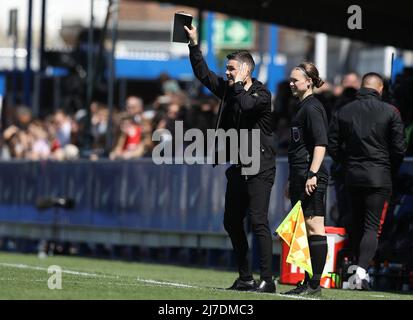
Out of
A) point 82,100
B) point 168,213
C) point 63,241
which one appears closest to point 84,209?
point 63,241

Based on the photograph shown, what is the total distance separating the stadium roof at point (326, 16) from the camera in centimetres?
2095

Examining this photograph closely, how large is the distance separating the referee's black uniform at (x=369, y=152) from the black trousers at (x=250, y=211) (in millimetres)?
2012

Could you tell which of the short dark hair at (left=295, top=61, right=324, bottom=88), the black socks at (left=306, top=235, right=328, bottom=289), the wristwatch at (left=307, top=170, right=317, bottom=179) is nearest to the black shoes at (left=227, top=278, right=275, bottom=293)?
the black socks at (left=306, top=235, right=328, bottom=289)

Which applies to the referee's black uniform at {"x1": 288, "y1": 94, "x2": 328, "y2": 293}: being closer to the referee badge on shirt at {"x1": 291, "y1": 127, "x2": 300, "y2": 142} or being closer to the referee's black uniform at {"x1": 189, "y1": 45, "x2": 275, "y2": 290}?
the referee badge on shirt at {"x1": 291, "y1": 127, "x2": 300, "y2": 142}

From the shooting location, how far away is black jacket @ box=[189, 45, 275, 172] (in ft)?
40.2

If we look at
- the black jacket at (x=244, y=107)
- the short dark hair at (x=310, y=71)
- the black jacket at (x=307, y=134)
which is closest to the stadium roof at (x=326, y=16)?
the short dark hair at (x=310, y=71)

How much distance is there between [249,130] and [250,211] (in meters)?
0.69

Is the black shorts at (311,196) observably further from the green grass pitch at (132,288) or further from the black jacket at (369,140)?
the black jacket at (369,140)

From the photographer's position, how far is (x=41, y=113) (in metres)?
32.2

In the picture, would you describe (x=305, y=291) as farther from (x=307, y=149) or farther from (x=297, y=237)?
(x=307, y=149)

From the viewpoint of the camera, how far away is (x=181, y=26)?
12.6 m

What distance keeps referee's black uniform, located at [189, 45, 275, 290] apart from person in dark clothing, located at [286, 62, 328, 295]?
26 cm

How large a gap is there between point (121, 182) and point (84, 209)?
126 cm

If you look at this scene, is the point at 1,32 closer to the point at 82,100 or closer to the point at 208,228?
the point at 82,100
